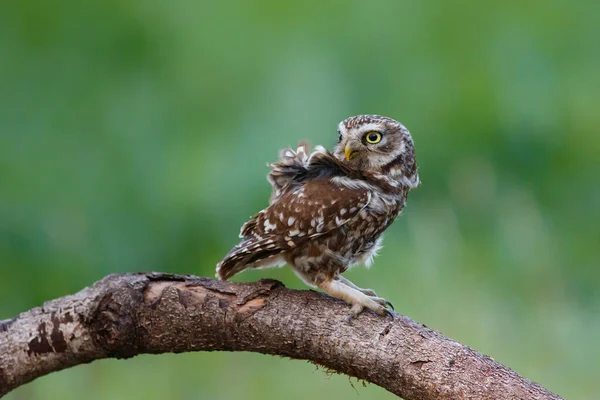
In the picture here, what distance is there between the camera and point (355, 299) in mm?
2494

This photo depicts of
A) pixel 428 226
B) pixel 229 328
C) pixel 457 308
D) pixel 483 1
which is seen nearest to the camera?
pixel 229 328

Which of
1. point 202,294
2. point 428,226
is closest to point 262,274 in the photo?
point 428,226

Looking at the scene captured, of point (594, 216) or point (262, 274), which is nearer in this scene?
point (262, 274)

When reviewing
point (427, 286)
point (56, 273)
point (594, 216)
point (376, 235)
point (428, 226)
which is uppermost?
point (594, 216)

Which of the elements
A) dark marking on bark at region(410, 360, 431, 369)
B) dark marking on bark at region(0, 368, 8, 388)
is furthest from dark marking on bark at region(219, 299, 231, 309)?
dark marking on bark at region(0, 368, 8, 388)

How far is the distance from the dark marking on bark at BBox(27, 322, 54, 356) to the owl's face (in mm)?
1056

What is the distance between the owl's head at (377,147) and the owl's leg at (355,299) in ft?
1.42

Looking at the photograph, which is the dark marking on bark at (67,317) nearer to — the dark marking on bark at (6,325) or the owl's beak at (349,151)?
the dark marking on bark at (6,325)

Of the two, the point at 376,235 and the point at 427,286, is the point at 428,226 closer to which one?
the point at 427,286

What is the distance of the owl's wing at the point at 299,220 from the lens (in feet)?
8.70

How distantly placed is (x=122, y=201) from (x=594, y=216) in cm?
292

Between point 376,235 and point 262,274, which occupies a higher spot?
point 262,274

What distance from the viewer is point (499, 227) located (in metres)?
4.88

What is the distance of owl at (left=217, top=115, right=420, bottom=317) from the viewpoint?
8.72 ft
